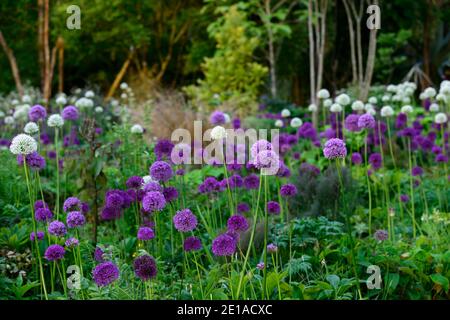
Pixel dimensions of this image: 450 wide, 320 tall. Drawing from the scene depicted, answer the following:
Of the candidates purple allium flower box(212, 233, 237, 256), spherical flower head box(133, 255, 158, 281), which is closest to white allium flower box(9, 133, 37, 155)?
spherical flower head box(133, 255, 158, 281)

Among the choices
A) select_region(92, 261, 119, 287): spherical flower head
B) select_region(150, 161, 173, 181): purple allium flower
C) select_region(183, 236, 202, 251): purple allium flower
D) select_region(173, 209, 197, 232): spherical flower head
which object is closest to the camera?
select_region(92, 261, 119, 287): spherical flower head

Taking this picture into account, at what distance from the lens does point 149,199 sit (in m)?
2.39

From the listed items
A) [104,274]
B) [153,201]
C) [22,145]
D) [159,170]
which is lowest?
[104,274]

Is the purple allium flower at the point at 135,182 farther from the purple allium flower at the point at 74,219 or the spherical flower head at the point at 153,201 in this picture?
the spherical flower head at the point at 153,201

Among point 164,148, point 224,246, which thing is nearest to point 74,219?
point 224,246

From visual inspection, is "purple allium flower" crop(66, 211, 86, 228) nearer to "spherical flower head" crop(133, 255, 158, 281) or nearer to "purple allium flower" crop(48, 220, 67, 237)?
"purple allium flower" crop(48, 220, 67, 237)

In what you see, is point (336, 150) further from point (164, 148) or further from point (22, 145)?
point (164, 148)

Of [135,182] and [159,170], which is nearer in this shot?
[159,170]

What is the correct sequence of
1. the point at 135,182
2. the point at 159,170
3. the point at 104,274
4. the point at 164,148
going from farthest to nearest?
the point at 164,148, the point at 135,182, the point at 159,170, the point at 104,274

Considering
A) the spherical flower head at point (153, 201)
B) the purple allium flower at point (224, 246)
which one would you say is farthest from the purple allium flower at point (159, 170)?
the purple allium flower at point (224, 246)

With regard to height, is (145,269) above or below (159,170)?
below

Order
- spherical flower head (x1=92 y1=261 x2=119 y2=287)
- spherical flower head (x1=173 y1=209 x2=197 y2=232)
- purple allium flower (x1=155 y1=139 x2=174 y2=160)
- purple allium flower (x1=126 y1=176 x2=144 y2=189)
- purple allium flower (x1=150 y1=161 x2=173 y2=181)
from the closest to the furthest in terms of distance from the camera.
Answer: spherical flower head (x1=92 y1=261 x2=119 y2=287)
spherical flower head (x1=173 y1=209 x2=197 y2=232)
purple allium flower (x1=150 y1=161 x2=173 y2=181)
purple allium flower (x1=126 y1=176 x2=144 y2=189)
purple allium flower (x1=155 y1=139 x2=174 y2=160)
